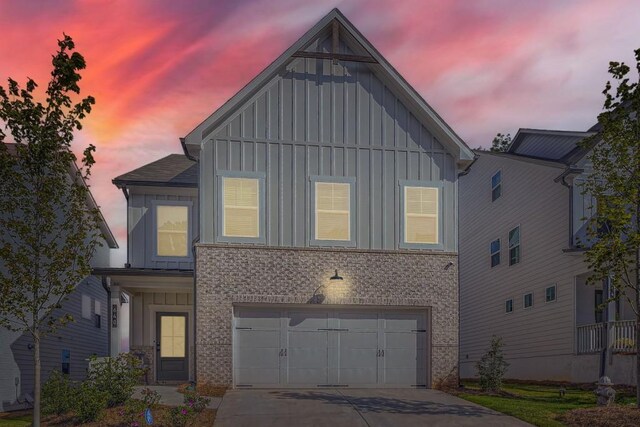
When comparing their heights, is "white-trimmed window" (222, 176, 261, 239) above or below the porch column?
above

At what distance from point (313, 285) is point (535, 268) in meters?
10.8

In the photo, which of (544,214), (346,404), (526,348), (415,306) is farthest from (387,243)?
(526,348)

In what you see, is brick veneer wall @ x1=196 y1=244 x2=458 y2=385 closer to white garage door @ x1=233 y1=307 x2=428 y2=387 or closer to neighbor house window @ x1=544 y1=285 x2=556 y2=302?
white garage door @ x1=233 y1=307 x2=428 y2=387

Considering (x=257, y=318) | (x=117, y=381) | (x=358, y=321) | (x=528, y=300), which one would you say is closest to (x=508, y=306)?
(x=528, y=300)

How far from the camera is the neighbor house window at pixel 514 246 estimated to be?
26.4m

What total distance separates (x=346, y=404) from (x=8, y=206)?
8.62 metres

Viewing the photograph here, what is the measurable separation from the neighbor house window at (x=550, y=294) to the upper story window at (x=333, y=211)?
30.2 ft

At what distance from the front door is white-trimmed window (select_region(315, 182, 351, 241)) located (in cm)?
735

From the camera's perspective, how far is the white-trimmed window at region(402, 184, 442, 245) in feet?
61.8

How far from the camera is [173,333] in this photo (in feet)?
74.3

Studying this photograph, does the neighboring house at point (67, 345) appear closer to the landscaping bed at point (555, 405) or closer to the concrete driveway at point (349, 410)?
the concrete driveway at point (349, 410)

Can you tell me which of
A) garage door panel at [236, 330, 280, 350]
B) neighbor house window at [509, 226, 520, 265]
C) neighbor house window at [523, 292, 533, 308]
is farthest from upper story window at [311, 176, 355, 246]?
neighbor house window at [509, 226, 520, 265]

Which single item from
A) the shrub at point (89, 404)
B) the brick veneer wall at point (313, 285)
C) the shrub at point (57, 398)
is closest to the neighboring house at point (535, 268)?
the brick veneer wall at point (313, 285)

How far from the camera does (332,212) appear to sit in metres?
18.5
